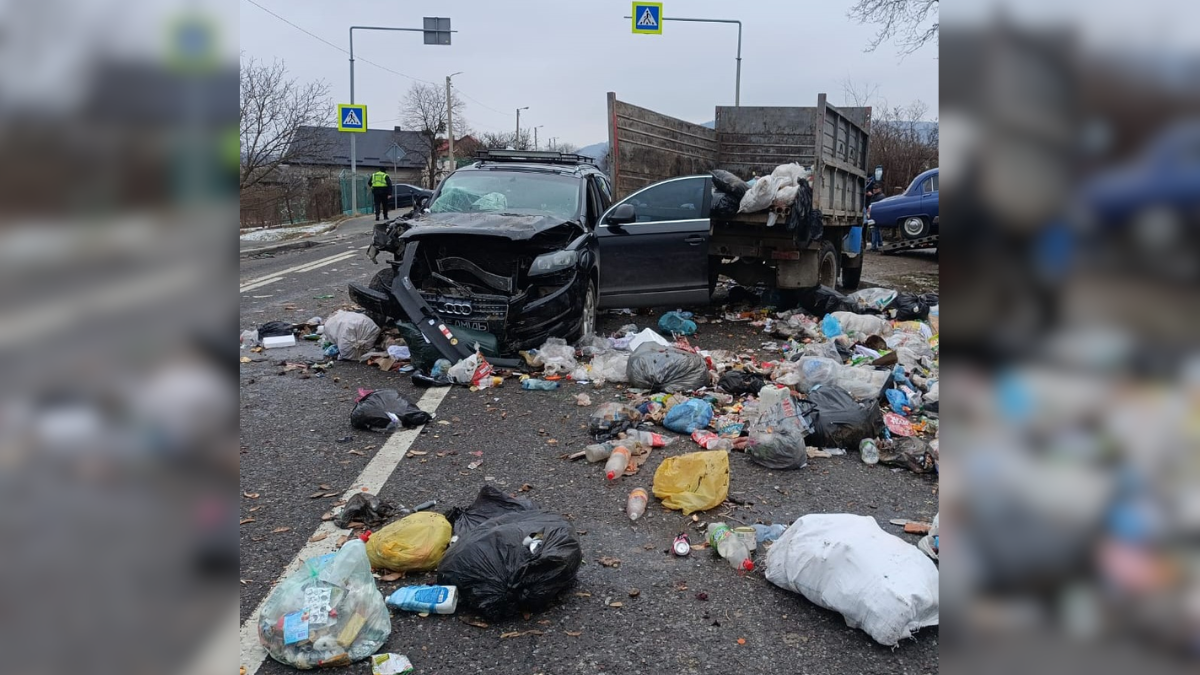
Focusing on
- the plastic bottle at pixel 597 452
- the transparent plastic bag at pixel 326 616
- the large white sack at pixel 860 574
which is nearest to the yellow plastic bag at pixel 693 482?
the plastic bottle at pixel 597 452

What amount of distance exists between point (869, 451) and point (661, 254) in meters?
4.47

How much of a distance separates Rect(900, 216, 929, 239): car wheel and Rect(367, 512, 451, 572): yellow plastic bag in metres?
15.5

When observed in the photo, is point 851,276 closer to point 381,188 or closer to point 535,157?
point 535,157

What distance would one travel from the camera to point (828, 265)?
10945 mm

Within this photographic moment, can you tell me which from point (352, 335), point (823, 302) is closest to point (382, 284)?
point (352, 335)

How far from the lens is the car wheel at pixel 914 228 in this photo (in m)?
16.8

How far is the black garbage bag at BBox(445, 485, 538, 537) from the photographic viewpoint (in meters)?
3.70

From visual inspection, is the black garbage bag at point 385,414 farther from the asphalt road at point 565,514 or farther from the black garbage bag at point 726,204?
the black garbage bag at point 726,204

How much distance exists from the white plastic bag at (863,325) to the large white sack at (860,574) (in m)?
5.63

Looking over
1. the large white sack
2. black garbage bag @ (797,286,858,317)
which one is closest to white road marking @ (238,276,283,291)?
black garbage bag @ (797,286,858,317)

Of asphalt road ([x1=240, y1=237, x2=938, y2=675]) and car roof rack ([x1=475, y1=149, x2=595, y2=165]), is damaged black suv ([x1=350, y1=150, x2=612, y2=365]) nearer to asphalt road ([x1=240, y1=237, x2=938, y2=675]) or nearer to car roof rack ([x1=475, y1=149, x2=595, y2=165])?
asphalt road ([x1=240, y1=237, x2=938, y2=675])
